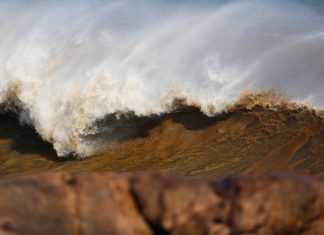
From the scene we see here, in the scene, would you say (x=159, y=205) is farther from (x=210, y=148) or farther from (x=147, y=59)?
(x=147, y=59)

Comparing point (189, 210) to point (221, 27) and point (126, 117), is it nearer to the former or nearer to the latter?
point (126, 117)

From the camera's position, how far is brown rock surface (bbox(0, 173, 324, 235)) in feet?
10.2

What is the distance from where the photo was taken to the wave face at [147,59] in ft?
25.6

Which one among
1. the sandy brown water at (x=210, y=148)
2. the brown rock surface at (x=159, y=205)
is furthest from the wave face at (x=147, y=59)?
the brown rock surface at (x=159, y=205)

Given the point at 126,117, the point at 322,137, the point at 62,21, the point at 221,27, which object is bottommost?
the point at 322,137

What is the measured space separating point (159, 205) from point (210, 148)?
3.83 metres

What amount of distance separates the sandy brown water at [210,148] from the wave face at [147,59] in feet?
0.74

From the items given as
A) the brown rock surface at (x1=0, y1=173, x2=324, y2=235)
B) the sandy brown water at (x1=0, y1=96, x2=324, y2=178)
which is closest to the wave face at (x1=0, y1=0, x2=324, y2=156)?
the sandy brown water at (x1=0, y1=96, x2=324, y2=178)

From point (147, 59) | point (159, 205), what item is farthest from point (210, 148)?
point (159, 205)

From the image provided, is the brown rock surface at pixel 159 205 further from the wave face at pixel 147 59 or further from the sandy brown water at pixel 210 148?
the wave face at pixel 147 59

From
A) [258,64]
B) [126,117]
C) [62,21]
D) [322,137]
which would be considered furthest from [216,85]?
[62,21]

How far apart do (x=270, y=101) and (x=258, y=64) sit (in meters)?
0.77

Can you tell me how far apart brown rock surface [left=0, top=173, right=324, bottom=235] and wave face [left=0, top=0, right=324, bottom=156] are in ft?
12.9

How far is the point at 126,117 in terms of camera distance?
26.1 ft
